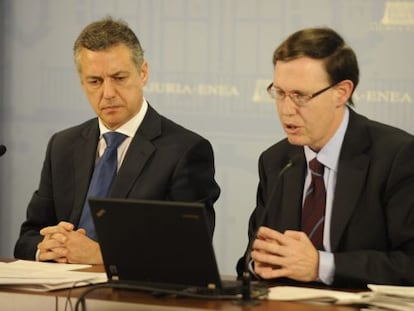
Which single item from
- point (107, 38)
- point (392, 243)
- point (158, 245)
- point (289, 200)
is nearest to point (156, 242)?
point (158, 245)

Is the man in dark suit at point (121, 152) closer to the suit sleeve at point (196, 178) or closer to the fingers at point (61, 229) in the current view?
the suit sleeve at point (196, 178)

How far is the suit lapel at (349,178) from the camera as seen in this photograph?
115 inches

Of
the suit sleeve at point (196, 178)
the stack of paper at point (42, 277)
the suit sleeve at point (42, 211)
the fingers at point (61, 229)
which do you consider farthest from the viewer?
the suit sleeve at point (42, 211)

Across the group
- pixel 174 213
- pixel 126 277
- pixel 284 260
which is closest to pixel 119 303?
pixel 126 277

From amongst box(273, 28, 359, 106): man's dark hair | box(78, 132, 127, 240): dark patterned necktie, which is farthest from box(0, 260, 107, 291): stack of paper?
box(273, 28, 359, 106): man's dark hair

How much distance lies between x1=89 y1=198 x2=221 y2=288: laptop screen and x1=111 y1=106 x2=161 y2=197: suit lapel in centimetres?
101

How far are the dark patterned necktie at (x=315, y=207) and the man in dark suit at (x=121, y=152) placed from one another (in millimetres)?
494

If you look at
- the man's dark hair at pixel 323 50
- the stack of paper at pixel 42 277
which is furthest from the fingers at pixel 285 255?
the man's dark hair at pixel 323 50

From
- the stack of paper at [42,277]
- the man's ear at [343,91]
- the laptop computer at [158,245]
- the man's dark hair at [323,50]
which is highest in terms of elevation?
the man's dark hair at [323,50]

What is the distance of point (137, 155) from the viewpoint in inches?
137

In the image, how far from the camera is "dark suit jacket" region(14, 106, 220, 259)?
3.44m

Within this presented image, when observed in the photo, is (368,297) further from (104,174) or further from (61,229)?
(104,174)

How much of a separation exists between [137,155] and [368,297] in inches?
54.8

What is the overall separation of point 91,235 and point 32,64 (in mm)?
2198
